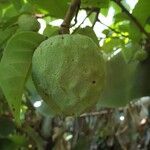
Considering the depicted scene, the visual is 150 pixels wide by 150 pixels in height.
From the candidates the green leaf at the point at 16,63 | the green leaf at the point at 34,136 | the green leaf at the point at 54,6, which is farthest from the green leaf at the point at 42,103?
the green leaf at the point at 16,63

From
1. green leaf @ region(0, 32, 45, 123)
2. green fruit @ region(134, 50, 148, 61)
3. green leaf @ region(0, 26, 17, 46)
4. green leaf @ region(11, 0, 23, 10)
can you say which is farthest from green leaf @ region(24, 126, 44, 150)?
green leaf @ region(0, 32, 45, 123)

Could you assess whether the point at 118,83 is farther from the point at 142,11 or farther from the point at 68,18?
the point at 68,18

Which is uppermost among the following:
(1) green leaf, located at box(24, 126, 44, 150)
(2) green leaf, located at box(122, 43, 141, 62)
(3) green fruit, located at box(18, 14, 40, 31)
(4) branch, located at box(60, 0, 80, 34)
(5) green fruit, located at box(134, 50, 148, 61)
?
(4) branch, located at box(60, 0, 80, 34)

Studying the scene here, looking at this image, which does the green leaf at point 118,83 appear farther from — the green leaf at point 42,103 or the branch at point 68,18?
the branch at point 68,18

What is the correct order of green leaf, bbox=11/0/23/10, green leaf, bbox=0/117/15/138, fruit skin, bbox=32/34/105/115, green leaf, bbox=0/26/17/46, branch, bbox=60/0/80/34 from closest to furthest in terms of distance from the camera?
1. fruit skin, bbox=32/34/105/115
2. branch, bbox=60/0/80/34
3. green leaf, bbox=0/26/17/46
4. green leaf, bbox=11/0/23/10
5. green leaf, bbox=0/117/15/138

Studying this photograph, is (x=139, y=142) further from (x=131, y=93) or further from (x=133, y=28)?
(x=133, y=28)

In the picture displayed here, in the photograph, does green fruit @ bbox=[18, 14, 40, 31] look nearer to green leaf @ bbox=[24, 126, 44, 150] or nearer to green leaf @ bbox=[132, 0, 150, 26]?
green leaf @ bbox=[132, 0, 150, 26]
